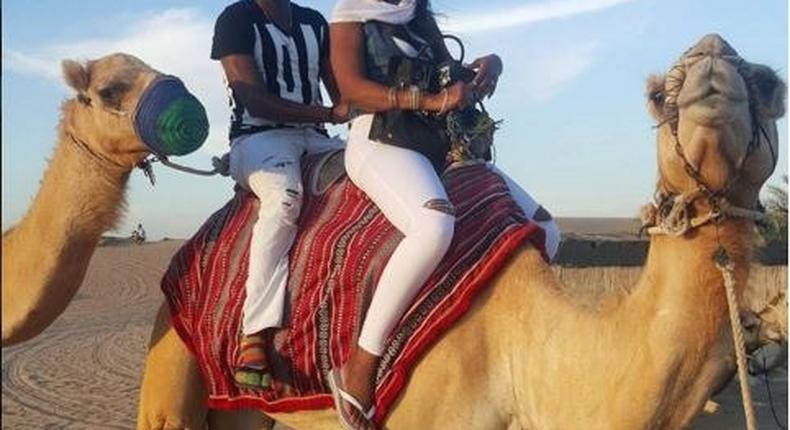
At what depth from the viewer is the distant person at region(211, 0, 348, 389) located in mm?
4062

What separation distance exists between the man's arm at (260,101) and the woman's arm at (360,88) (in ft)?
1.05

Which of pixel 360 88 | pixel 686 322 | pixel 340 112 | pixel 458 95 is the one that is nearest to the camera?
pixel 686 322

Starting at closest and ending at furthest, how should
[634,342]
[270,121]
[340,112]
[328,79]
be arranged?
1. [634,342]
2. [340,112]
3. [270,121]
4. [328,79]

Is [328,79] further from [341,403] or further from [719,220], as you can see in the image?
[719,220]

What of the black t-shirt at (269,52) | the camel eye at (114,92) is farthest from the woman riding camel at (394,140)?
the camel eye at (114,92)

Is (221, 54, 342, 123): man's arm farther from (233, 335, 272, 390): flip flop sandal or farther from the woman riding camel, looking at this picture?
(233, 335, 272, 390): flip flop sandal

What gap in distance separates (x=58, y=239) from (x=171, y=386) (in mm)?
965

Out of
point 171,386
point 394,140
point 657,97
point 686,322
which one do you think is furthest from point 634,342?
point 171,386

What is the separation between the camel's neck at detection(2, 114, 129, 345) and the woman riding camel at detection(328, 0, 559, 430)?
87 cm

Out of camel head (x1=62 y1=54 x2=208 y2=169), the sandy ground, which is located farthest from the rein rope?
the sandy ground

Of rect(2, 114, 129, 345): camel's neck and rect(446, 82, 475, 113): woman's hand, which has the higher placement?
rect(446, 82, 475, 113): woman's hand

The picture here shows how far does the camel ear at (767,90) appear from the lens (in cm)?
300

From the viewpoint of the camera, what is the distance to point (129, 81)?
147 inches

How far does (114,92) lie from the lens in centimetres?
Answer: 375
